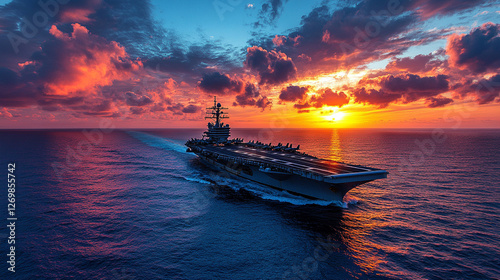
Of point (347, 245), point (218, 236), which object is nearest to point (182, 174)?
point (218, 236)

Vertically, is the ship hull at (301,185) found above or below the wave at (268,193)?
above

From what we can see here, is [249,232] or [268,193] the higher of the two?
[268,193]

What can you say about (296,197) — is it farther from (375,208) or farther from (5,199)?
(5,199)

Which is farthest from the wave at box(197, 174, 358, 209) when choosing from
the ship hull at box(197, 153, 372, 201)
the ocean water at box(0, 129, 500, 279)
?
the ship hull at box(197, 153, 372, 201)

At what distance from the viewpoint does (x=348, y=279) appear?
1197 cm

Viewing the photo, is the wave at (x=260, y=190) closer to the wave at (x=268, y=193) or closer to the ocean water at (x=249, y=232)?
the wave at (x=268, y=193)

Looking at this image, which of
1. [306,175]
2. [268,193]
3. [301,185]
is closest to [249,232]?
[306,175]

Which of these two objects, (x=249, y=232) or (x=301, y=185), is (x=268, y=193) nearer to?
(x=301, y=185)

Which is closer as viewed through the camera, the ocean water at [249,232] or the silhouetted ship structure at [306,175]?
the ocean water at [249,232]

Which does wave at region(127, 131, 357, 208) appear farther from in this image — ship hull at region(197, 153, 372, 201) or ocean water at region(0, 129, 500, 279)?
ship hull at region(197, 153, 372, 201)

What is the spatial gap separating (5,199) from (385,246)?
38389mm

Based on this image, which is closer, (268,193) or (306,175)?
(306,175)

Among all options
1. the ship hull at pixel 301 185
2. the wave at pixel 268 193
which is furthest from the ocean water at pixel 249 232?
the ship hull at pixel 301 185

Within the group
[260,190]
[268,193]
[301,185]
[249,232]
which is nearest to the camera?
[249,232]
